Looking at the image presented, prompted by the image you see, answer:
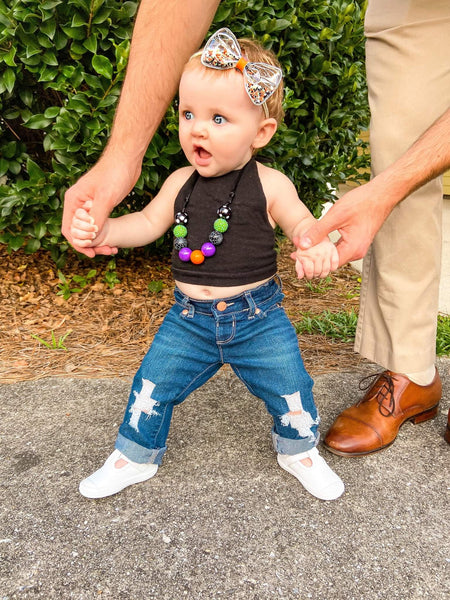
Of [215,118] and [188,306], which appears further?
[188,306]

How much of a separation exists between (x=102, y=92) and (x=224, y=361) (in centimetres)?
156

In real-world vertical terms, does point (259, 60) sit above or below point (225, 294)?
above

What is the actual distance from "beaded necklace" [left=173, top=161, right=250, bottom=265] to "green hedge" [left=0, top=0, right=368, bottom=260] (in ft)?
3.49

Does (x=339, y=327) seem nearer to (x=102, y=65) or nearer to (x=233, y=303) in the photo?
(x=233, y=303)

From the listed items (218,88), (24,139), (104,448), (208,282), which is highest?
(218,88)

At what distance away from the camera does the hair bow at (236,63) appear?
1644 millimetres

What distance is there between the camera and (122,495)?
1.79 m

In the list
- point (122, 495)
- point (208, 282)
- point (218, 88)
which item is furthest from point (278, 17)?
point (122, 495)

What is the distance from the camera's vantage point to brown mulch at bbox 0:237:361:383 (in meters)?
2.65

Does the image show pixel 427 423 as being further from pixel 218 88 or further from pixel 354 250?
pixel 218 88

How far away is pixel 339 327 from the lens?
303cm

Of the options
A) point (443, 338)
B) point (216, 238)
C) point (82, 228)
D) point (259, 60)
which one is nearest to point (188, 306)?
point (216, 238)

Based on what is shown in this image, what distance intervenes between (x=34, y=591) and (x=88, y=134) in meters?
1.97

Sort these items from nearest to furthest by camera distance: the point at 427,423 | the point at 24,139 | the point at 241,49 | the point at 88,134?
the point at 241,49 → the point at 427,423 → the point at 88,134 → the point at 24,139
